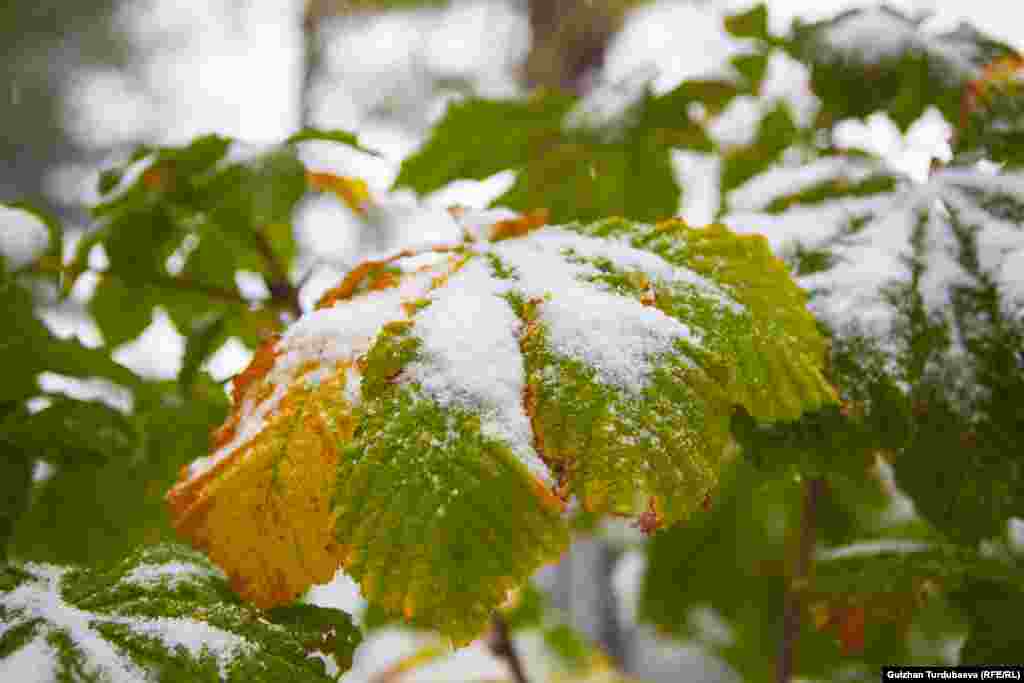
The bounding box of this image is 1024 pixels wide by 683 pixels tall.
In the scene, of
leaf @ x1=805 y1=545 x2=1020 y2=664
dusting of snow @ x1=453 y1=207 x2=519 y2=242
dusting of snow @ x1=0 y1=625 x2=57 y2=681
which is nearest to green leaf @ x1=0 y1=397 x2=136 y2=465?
dusting of snow @ x1=0 y1=625 x2=57 y2=681

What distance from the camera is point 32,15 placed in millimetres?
4711

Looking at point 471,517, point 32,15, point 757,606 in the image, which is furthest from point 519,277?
point 32,15

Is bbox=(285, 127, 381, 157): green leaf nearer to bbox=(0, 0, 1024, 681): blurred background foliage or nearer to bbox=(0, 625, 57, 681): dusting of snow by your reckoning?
bbox=(0, 0, 1024, 681): blurred background foliage

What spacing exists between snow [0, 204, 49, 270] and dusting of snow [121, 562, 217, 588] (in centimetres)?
29

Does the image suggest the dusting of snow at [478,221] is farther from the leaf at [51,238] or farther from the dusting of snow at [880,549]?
the dusting of snow at [880,549]

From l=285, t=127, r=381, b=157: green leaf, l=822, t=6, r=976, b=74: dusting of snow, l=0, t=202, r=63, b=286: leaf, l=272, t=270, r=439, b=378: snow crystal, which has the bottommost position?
l=272, t=270, r=439, b=378: snow crystal

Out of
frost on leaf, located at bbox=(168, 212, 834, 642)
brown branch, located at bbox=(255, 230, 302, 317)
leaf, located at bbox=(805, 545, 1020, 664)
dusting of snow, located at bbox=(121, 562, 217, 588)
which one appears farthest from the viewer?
brown branch, located at bbox=(255, 230, 302, 317)

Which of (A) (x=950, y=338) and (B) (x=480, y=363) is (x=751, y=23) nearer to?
(A) (x=950, y=338)

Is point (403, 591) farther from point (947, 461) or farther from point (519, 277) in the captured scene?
point (947, 461)

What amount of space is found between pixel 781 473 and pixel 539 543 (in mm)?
300

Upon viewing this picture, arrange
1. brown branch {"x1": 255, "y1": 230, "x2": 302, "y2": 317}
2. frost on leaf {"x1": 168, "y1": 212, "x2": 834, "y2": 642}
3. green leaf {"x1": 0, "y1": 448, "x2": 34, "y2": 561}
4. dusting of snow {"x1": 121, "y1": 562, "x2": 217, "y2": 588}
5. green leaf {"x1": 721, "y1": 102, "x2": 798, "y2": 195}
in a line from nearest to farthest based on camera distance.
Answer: frost on leaf {"x1": 168, "y1": 212, "x2": 834, "y2": 642} → dusting of snow {"x1": 121, "y1": 562, "x2": 217, "y2": 588} → green leaf {"x1": 0, "y1": 448, "x2": 34, "y2": 561} → brown branch {"x1": 255, "y1": 230, "x2": 302, "y2": 317} → green leaf {"x1": 721, "y1": 102, "x2": 798, "y2": 195}

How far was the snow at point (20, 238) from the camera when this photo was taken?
0.62 metres

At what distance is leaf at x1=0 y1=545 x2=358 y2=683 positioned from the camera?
1.31 ft

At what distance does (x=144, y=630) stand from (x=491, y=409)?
24 centimetres
